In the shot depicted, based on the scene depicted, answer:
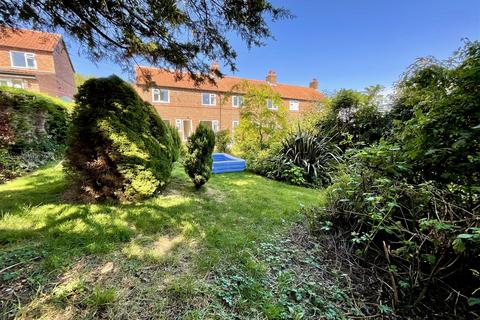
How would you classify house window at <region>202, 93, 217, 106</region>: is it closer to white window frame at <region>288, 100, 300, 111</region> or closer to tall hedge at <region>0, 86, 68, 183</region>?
white window frame at <region>288, 100, 300, 111</region>

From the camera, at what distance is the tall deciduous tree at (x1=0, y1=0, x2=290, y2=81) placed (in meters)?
2.65

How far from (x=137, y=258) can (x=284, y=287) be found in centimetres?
140

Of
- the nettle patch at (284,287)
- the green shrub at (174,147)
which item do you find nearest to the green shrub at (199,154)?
the green shrub at (174,147)

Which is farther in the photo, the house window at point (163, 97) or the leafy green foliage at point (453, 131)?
the house window at point (163, 97)

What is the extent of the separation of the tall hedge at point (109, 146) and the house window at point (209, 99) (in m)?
16.0

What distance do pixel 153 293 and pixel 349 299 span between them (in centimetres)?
166

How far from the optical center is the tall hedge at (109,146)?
2961mm

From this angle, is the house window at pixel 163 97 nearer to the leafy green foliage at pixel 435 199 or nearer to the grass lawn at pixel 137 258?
the grass lawn at pixel 137 258

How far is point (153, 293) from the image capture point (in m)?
1.62

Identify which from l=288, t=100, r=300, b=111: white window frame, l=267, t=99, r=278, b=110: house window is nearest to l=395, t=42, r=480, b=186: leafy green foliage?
l=267, t=99, r=278, b=110: house window

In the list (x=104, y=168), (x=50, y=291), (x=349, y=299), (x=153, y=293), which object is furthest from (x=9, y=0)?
(x=349, y=299)

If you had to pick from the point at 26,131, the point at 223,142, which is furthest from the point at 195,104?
the point at 26,131

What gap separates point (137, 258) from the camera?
200 cm

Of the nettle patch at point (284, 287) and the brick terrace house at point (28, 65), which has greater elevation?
the brick terrace house at point (28, 65)
